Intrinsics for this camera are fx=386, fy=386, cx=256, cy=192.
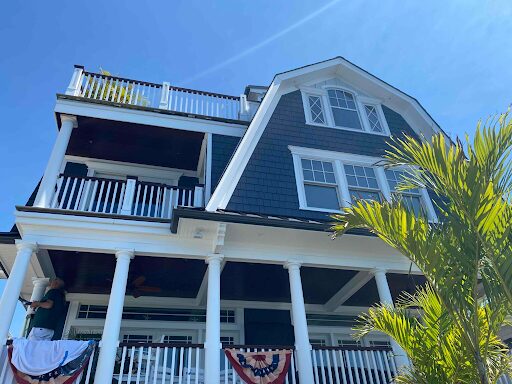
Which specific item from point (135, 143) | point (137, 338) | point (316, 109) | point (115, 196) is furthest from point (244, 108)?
point (137, 338)

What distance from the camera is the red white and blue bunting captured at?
5.77 m

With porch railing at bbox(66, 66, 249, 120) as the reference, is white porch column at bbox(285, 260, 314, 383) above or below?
below

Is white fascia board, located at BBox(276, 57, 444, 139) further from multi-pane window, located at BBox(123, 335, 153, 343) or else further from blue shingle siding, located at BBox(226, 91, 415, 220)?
multi-pane window, located at BBox(123, 335, 153, 343)

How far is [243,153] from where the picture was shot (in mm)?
7750

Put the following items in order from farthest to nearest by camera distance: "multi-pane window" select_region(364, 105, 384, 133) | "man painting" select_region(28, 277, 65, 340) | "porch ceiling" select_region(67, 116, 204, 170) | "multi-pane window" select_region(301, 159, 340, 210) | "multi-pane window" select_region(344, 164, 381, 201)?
"multi-pane window" select_region(364, 105, 384, 133), "porch ceiling" select_region(67, 116, 204, 170), "multi-pane window" select_region(344, 164, 381, 201), "multi-pane window" select_region(301, 159, 340, 210), "man painting" select_region(28, 277, 65, 340)

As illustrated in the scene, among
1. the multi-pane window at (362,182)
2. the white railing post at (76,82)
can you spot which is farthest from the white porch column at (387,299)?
the white railing post at (76,82)

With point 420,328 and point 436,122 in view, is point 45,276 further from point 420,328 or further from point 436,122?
point 436,122

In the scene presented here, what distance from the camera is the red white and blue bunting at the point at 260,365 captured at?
577 centimetres

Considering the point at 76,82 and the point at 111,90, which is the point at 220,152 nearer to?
the point at 111,90

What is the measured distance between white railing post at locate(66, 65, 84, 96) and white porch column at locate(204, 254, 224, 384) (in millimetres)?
4955

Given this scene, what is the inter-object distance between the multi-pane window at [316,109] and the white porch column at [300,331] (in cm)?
417

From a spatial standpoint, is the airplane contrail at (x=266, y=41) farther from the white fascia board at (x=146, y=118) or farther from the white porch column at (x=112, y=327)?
the white porch column at (x=112, y=327)

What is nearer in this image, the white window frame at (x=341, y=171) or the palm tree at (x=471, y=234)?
the palm tree at (x=471, y=234)

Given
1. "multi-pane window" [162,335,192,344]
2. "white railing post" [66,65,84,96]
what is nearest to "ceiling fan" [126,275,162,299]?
"multi-pane window" [162,335,192,344]
